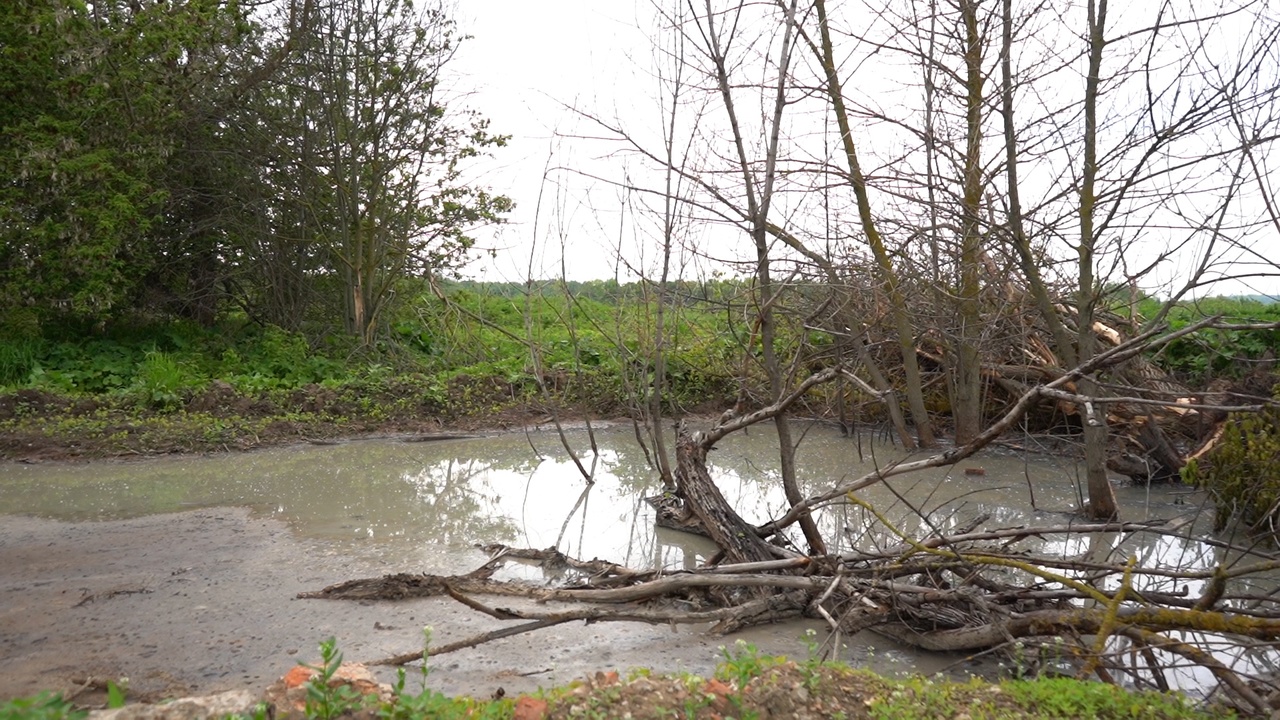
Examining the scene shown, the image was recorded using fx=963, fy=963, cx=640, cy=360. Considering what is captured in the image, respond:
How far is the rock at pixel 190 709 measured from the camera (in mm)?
2721

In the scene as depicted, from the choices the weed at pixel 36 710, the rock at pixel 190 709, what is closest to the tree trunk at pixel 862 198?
the rock at pixel 190 709

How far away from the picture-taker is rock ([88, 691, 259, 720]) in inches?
107

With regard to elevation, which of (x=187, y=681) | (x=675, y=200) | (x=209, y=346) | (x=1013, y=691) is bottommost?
(x=187, y=681)

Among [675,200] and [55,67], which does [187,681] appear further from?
[55,67]

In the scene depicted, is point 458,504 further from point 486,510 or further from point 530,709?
point 530,709

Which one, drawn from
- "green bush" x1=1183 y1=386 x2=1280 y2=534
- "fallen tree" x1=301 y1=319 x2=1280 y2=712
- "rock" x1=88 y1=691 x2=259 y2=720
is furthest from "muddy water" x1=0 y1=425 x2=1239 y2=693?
"rock" x1=88 y1=691 x2=259 y2=720

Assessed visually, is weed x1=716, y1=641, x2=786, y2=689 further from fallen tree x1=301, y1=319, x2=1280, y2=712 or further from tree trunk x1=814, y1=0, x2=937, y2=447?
tree trunk x1=814, y1=0, x2=937, y2=447

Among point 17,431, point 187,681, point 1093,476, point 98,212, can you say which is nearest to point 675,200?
point 1093,476

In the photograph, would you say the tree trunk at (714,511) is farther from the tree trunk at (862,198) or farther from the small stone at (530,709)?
the small stone at (530,709)

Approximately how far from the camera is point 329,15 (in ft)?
47.7

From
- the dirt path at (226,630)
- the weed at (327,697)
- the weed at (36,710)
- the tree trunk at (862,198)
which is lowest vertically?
the dirt path at (226,630)

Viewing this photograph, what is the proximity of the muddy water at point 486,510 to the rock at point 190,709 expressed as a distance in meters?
1.23

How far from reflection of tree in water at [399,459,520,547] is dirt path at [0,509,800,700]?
3.40 feet

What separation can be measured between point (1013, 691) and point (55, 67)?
14030 mm
